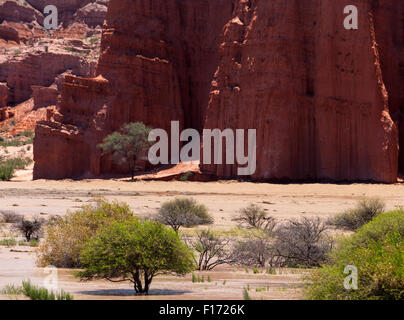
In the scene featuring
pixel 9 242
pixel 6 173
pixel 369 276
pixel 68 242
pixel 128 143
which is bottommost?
pixel 9 242

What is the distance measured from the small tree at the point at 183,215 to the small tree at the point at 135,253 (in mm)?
9090

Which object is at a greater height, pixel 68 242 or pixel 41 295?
pixel 68 242

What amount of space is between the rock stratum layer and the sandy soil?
3255 millimetres

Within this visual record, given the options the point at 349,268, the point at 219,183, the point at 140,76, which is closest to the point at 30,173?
the point at 140,76

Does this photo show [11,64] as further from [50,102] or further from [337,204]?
[337,204]

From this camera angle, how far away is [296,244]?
46.2 feet

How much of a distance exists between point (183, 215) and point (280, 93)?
76.3 ft

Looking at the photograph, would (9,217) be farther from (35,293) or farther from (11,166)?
(11,166)

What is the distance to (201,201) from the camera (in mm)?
33000

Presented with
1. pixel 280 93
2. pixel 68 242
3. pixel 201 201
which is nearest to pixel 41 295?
pixel 68 242

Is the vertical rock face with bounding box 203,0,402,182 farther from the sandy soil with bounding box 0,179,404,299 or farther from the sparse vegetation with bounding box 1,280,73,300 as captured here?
the sparse vegetation with bounding box 1,280,73,300

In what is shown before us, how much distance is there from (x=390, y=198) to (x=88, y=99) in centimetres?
2540

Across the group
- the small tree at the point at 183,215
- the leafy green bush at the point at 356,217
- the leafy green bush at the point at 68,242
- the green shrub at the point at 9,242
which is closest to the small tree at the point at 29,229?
the green shrub at the point at 9,242

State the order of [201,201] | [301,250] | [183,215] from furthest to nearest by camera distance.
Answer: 1. [201,201]
2. [183,215]
3. [301,250]
